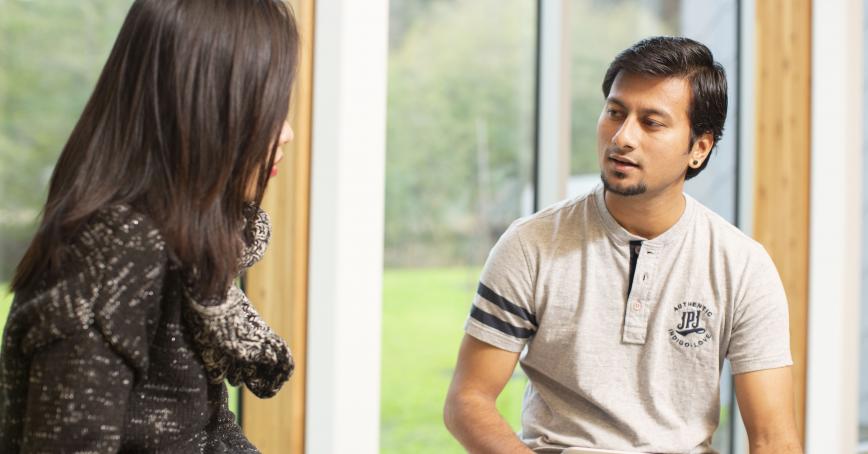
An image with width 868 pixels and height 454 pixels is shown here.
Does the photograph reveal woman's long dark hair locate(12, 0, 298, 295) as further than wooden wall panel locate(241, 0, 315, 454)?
No

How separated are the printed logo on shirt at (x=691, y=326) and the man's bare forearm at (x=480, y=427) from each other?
1.18 ft

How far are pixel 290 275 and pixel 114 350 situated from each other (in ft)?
3.09

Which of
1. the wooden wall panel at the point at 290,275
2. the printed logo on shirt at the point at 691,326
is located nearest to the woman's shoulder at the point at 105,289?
the wooden wall panel at the point at 290,275

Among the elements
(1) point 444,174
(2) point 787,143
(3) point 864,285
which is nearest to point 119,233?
(1) point 444,174

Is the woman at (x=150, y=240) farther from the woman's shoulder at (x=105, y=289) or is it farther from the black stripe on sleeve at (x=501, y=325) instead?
the black stripe on sleeve at (x=501, y=325)

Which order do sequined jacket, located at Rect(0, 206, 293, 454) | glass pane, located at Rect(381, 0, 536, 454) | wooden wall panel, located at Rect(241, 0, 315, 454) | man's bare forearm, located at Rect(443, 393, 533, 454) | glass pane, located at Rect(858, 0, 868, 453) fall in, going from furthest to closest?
glass pane, located at Rect(858, 0, 868, 453) → glass pane, located at Rect(381, 0, 536, 454) → wooden wall panel, located at Rect(241, 0, 315, 454) → man's bare forearm, located at Rect(443, 393, 533, 454) → sequined jacket, located at Rect(0, 206, 293, 454)

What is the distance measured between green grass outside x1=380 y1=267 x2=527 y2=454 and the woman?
1.65 metres

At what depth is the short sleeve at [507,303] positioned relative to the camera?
1671mm

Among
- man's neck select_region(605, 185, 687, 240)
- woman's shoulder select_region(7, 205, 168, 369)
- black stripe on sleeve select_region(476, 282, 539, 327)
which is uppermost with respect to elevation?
man's neck select_region(605, 185, 687, 240)

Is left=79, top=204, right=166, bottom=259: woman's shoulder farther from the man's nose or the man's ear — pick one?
the man's ear

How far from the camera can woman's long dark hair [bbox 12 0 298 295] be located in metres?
0.99

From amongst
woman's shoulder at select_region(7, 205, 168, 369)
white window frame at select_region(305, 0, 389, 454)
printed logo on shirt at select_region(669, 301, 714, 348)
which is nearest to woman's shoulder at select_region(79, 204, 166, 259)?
woman's shoulder at select_region(7, 205, 168, 369)

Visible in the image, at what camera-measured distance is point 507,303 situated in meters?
1.68

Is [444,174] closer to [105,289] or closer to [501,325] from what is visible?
[501,325]
